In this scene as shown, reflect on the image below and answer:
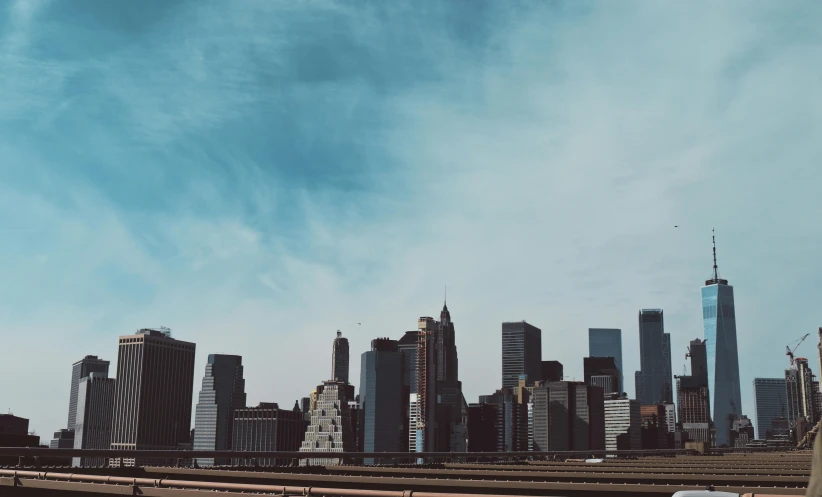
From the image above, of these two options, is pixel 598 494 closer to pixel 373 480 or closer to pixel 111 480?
pixel 373 480

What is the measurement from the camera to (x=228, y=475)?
76.3ft

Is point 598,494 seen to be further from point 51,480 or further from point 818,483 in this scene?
point 818,483

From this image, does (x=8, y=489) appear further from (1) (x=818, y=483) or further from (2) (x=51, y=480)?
(1) (x=818, y=483)

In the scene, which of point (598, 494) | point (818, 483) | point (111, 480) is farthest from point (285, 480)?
point (818, 483)

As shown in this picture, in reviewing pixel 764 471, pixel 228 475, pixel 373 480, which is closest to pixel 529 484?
pixel 373 480

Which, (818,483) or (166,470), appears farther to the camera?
(166,470)

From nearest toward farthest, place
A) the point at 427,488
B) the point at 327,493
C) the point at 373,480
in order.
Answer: the point at 327,493 → the point at 427,488 → the point at 373,480

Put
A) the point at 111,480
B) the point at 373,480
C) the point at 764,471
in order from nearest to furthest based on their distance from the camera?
the point at 111,480, the point at 373,480, the point at 764,471

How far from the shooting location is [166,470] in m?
24.5

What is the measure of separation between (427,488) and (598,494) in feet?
12.9

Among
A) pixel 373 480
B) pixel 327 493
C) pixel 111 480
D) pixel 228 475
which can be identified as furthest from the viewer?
pixel 228 475

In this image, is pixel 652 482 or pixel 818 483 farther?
pixel 652 482

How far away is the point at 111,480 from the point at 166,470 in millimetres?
7007

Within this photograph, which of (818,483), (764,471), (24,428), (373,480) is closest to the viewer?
(818,483)
